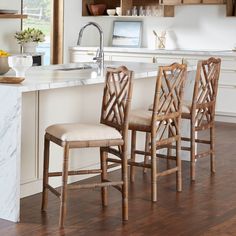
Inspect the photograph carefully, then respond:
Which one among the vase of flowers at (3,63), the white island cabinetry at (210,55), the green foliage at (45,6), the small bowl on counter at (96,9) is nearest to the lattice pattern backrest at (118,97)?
the vase of flowers at (3,63)

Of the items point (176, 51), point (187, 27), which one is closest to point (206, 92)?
point (176, 51)

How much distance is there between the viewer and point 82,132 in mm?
3932

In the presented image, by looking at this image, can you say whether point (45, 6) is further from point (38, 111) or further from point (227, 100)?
point (38, 111)

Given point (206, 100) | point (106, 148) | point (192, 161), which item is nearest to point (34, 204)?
point (106, 148)

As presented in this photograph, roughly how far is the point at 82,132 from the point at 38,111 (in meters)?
0.70

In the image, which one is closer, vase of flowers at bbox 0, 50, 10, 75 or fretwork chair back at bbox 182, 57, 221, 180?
vase of flowers at bbox 0, 50, 10, 75

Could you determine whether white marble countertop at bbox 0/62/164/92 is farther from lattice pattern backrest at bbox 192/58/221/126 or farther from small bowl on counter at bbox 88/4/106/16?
small bowl on counter at bbox 88/4/106/16

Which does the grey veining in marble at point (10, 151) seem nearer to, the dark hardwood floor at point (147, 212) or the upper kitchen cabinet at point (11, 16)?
the dark hardwood floor at point (147, 212)

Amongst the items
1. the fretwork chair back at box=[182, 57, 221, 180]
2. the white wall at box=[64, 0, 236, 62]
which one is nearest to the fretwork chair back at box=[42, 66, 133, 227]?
the fretwork chair back at box=[182, 57, 221, 180]

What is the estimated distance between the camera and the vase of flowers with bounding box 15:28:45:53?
26.1 feet

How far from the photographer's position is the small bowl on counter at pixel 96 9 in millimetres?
9125

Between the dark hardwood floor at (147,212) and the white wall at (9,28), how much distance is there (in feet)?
11.1

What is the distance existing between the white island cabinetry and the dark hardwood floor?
281cm

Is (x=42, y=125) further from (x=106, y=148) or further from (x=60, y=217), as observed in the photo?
(x=60, y=217)
